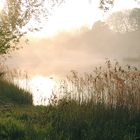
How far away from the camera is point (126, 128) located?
11977 mm

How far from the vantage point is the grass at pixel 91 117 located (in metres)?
11.2

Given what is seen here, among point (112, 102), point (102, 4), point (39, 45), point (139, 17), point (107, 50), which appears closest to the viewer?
point (112, 102)

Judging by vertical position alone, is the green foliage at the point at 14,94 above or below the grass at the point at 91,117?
above

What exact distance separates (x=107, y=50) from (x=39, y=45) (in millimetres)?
28864

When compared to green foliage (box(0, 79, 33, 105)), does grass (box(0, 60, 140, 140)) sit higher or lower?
lower

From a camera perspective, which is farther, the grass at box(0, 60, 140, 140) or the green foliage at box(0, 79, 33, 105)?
the green foliage at box(0, 79, 33, 105)

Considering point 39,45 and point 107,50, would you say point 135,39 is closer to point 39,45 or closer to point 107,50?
point 107,50

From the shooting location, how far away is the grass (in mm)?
11242

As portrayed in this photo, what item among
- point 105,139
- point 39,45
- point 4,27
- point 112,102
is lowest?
point 105,139

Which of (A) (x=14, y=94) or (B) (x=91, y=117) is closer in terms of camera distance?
(B) (x=91, y=117)

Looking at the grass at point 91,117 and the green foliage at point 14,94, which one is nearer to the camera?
the grass at point 91,117

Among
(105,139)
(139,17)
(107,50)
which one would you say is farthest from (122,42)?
Answer: (105,139)

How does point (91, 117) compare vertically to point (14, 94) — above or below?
below

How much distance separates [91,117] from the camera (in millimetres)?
12359
